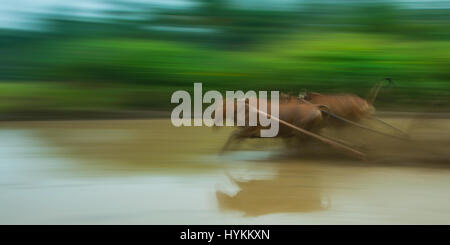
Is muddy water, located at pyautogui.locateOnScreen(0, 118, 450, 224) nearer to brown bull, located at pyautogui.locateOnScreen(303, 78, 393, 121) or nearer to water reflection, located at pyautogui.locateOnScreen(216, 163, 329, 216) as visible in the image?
water reflection, located at pyautogui.locateOnScreen(216, 163, 329, 216)

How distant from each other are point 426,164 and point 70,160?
253 cm

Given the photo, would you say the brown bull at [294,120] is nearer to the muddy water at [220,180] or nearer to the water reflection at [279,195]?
the muddy water at [220,180]

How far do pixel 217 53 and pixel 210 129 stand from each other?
118 centimetres

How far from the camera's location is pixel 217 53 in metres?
5.59

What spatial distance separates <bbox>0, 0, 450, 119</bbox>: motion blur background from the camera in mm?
4707

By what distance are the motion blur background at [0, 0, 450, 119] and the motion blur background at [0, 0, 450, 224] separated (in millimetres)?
14

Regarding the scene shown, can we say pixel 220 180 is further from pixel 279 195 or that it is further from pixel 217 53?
pixel 217 53

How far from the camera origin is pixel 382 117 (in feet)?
15.4

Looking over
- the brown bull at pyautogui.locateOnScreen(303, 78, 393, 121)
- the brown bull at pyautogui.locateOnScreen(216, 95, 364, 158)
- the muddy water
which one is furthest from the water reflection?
the brown bull at pyautogui.locateOnScreen(303, 78, 393, 121)

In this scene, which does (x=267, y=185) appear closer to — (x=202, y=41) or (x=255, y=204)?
(x=255, y=204)

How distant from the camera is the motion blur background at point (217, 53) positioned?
4.71m

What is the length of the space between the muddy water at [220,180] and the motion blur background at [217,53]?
2.25 feet

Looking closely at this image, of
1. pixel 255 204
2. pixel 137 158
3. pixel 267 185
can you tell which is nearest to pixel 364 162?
pixel 267 185

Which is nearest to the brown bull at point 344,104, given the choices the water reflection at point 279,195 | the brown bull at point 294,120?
the brown bull at point 294,120
